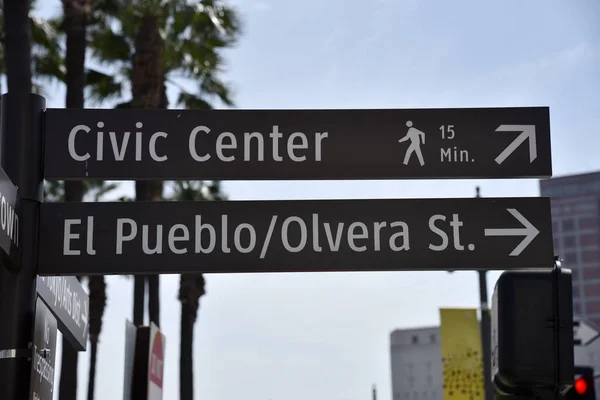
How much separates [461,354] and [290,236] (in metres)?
21.7

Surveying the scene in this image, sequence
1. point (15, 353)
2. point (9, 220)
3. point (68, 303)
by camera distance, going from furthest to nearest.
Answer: point (68, 303), point (15, 353), point (9, 220)

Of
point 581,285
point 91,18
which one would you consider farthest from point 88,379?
point 581,285

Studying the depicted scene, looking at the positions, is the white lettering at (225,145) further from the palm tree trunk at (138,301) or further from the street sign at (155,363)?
the palm tree trunk at (138,301)

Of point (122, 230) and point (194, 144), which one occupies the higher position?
point (194, 144)

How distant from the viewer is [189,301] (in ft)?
104

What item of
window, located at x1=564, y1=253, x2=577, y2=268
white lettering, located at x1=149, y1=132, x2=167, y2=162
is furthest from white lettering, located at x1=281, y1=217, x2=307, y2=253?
window, located at x1=564, y1=253, x2=577, y2=268

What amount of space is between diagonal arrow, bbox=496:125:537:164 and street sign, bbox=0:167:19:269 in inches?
94.2

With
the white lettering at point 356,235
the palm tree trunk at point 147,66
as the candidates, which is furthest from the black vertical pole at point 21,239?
the palm tree trunk at point 147,66

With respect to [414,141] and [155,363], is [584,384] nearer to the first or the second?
[414,141]

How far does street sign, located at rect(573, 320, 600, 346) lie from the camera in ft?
47.7

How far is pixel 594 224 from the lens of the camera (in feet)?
481

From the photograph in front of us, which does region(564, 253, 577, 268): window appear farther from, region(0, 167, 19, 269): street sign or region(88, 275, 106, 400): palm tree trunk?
region(0, 167, 19, 269): street sign

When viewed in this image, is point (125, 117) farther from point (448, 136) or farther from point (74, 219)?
point (448, 136)

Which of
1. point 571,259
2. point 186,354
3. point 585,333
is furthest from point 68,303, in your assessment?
point 571,259
